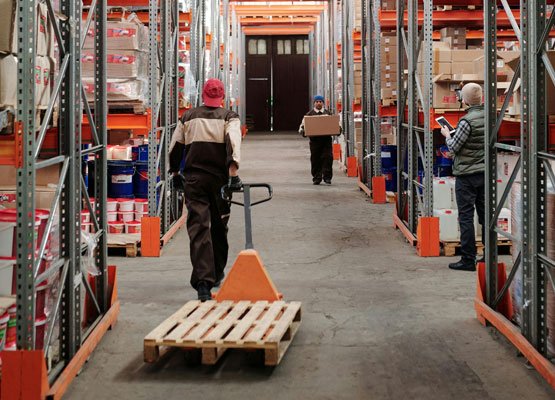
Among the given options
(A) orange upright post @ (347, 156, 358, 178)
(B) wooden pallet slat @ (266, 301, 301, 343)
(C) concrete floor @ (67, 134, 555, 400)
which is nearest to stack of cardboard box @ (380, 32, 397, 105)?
(C) concrete floor @ (67, 134, 555, 400)

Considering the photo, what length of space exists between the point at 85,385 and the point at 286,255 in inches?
184

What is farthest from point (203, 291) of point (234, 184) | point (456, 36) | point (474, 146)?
point (456, 36)

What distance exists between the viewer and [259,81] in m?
42.2

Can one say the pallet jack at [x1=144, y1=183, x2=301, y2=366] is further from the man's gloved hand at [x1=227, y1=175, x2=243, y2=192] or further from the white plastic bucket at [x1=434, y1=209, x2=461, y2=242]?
the white plastic bucket at [x1=434, y1=209, x2=461, y2=242]

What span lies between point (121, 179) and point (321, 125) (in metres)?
7.67

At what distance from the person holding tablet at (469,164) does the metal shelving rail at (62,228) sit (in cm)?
368

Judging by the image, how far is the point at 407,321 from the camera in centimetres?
652

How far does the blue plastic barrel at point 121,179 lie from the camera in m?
10.2

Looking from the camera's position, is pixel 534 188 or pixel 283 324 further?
pixel 283 324

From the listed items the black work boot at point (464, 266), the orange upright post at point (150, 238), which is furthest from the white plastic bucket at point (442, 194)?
the orange upright post at point (150, 238)

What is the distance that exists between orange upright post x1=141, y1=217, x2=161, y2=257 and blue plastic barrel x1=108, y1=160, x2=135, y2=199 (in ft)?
2.89

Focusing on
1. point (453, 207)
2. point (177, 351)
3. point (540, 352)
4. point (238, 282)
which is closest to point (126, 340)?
point (177, 351)

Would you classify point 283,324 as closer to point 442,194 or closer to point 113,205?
point 442,194

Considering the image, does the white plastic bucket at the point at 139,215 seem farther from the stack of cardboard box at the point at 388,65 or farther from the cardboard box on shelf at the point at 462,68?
the stack of cardboard box at the point at 388,65
